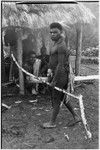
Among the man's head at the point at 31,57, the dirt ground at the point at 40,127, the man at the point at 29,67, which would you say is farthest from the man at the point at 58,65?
the man's head at the point at 31,57

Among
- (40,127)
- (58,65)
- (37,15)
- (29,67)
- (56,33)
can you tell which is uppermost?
(37,15)

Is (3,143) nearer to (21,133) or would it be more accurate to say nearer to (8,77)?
(21,133)

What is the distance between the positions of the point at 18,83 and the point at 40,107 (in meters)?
1.47

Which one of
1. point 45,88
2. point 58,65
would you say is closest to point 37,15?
point 45,88

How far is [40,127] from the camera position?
5129mm

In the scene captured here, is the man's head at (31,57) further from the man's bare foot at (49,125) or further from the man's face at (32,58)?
the man's bare foot at (49,125)

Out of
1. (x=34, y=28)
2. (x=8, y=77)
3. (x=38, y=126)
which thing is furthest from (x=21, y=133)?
(x=8, y=77)

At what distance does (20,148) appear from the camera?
4.37 meters

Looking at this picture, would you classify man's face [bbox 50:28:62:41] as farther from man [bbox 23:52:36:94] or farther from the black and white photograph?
man [bbox 23:52:36:94]

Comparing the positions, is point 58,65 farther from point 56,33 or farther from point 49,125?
point 49,125

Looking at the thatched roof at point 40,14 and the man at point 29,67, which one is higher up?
the thatched roof at point 40,14

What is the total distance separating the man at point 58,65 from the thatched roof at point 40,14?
1450mm

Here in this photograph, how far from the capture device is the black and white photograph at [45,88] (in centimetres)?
471

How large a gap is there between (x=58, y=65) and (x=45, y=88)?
2.21 m
